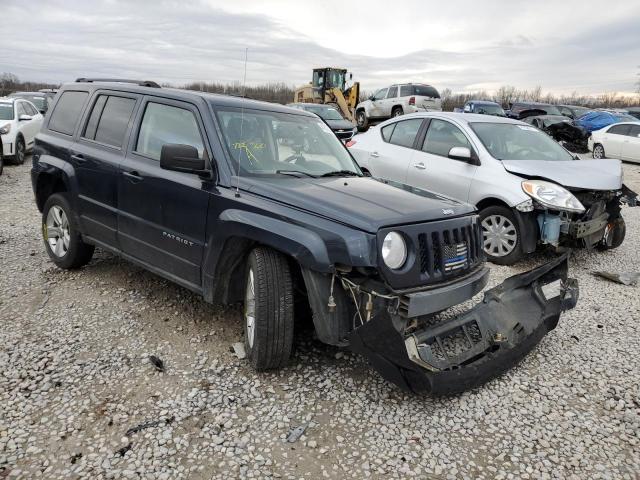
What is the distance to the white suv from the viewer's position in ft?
76.4

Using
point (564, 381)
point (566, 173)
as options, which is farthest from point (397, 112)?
point (564, 381)

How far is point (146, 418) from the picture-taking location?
290cm

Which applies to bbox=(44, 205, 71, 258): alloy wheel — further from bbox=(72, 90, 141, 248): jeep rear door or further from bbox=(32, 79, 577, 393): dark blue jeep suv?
bbox=(72, 90, 141, 248): jeep rear door

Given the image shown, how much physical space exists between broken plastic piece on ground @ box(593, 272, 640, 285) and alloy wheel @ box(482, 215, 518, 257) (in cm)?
116

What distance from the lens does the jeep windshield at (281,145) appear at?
12.1 ft

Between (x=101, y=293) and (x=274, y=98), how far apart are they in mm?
38870

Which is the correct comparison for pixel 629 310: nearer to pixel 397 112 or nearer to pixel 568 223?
pixel 568 223

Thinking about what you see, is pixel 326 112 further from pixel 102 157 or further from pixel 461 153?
pixel 102 157

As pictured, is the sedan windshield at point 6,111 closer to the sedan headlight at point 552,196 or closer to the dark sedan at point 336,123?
the dark sedan at point 336,123

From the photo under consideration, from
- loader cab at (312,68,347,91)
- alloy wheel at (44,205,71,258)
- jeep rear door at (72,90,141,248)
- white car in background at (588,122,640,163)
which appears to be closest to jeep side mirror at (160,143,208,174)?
jeep rear door at (72,90,141,248)

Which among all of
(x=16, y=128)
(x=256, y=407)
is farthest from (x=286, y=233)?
(x=16, y=128)

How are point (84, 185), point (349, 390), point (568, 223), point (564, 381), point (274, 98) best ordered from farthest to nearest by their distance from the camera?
point (274, 98), point (568, 223), point (84, 185), point (564, 381), point (349, 390)

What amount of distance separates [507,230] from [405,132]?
240 centimetres

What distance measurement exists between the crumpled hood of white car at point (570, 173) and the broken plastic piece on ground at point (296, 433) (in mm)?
4360
